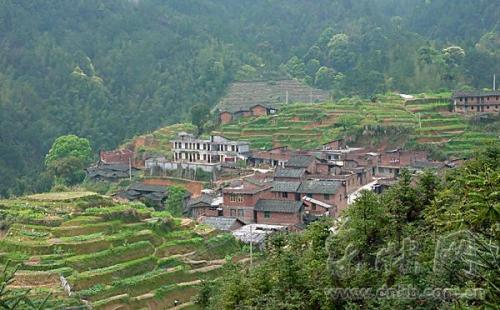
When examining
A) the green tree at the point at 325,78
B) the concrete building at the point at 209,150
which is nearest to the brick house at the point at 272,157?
the concrete building at the point at 209,150

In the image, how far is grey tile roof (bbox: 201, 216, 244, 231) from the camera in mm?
27641

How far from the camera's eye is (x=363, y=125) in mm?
40719

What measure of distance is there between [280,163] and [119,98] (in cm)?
2975

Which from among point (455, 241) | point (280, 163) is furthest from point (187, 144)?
point (455, 241)

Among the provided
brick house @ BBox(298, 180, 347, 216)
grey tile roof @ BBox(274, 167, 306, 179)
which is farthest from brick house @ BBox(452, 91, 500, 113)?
brick house @ BBox(298, 180, 347, 216)

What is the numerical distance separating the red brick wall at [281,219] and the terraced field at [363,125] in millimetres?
12098

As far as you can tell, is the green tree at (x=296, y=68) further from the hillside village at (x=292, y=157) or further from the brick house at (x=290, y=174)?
the brick house at (x=290, y=174)

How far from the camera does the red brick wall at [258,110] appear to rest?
1828 inches

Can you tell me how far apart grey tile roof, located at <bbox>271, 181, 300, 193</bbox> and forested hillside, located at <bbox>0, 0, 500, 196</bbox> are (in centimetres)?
1946

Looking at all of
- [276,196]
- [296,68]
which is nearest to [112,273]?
[276,196]

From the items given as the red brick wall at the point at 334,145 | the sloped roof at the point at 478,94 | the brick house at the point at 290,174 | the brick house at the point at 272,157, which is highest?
the sloped roof at the point at 478,94

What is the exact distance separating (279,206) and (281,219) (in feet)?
2.04

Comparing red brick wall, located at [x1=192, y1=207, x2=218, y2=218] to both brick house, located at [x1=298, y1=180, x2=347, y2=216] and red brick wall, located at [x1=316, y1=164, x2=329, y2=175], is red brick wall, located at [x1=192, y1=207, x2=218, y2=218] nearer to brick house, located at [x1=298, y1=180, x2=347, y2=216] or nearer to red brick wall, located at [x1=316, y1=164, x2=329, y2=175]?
brick house, located at [x1=298, y1=180, x2=347, y2=216]

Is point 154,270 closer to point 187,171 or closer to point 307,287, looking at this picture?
point 307,287
